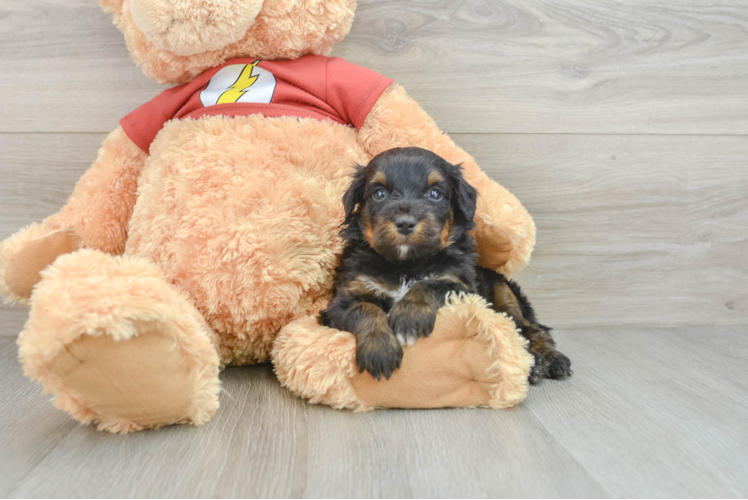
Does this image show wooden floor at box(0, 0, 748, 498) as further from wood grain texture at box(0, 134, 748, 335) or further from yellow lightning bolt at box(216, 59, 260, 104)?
yellow lightning bolt at box(216, 59, 260, 104)

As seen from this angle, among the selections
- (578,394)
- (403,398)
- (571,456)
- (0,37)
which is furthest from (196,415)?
(0,37)

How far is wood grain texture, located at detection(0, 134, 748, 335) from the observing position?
206 centimetres

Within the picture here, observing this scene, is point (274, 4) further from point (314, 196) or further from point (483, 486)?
point (483, 486)

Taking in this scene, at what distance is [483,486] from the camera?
3.40 feet

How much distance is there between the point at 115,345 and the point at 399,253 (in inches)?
27.9

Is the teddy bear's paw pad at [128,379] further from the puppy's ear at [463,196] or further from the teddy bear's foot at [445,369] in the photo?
the puppy's ear at [463,196]

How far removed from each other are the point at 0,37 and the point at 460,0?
68.8 inches

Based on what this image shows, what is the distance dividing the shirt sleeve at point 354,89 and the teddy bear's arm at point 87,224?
0.71 metres

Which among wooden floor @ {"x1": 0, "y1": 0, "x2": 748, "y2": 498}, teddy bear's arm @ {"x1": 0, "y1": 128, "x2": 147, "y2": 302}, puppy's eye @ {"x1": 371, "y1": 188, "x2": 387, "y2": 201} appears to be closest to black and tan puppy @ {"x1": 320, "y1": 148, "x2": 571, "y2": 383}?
puppy's eye @ {"x1": 371, "y1": 188, "x2": 387, "y2": 201}

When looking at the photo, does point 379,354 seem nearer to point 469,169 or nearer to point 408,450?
point 408,450

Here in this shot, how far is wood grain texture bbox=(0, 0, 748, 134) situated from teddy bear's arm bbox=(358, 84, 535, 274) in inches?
15.8

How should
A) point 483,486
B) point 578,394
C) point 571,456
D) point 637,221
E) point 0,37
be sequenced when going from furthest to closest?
point 637,221
point 0,37
point 578,394
point 571,456
point 483,486

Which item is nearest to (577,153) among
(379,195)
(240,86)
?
(379,195)

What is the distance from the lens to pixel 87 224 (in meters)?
1.71
